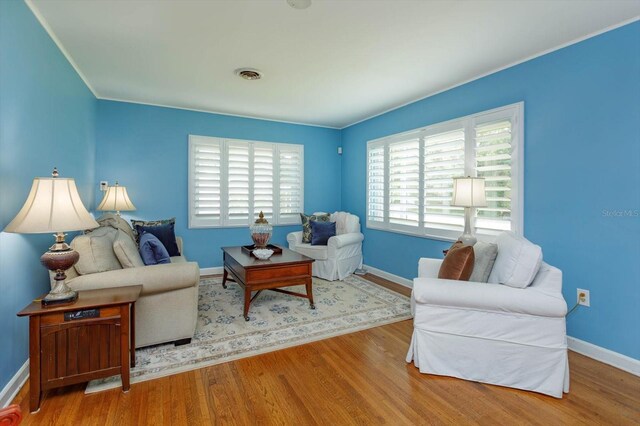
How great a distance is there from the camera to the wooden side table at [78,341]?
1811mm

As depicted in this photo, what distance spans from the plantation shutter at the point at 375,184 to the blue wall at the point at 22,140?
12.7 feet

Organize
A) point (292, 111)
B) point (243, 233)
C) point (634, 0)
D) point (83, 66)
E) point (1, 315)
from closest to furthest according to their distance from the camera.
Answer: point (1, 315) → point (634, 0) → point (83, 66) → point (292, 111) → point (243, 233)

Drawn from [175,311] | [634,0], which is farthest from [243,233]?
[634,0]

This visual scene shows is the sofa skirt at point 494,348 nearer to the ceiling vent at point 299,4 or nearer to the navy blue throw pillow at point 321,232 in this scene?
the ceiling vent at point 299,4

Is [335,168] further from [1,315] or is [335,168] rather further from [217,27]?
[1,315]

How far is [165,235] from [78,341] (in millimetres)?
2156

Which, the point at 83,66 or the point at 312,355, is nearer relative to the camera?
the point at 312,355

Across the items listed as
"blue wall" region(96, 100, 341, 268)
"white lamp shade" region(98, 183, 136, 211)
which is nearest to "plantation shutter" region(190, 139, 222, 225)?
"blue wall" region(96, 100, 341, 268)

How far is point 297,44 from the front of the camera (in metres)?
2.74

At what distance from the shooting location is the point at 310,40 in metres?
2.67

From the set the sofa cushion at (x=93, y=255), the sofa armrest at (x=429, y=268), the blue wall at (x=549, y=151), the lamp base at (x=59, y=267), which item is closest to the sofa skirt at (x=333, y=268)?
the blue wall at (x=549, y=151)

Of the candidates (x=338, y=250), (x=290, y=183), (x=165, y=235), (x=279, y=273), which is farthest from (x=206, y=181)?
(x=279, y=273)

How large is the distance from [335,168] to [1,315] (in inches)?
192

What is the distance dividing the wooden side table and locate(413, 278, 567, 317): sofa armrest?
1.97 meters
